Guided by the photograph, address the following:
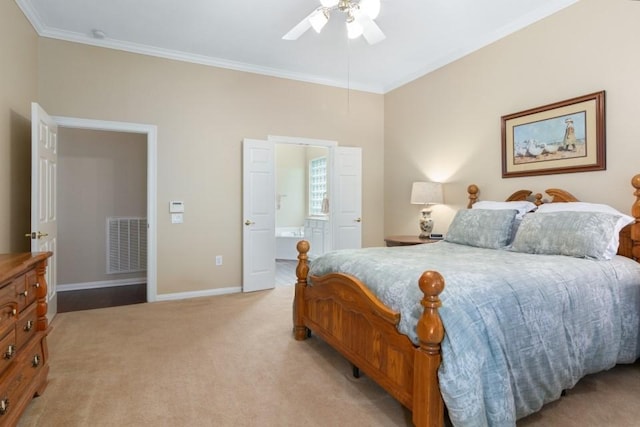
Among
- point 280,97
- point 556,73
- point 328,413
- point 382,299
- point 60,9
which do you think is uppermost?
point 60,9

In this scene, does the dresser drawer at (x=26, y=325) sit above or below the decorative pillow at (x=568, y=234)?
below

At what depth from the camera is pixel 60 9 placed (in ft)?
10.8

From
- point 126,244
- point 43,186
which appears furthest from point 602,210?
point 126,244

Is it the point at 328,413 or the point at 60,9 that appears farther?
the point at 60,9

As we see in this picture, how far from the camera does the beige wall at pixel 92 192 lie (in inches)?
187

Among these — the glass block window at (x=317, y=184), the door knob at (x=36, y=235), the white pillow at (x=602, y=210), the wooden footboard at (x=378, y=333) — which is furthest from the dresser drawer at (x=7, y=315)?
the glass block window at (x=317, y=184)

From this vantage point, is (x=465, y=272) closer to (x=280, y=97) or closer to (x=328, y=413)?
(x=328, y=413)

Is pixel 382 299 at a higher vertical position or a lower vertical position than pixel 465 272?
lower

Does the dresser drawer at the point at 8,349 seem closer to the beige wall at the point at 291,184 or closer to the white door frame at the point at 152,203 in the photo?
the white door frame at the point at 152,203

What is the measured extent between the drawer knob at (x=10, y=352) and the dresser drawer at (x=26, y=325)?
73 millimetres

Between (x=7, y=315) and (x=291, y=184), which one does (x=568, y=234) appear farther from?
(x=291, y=184)

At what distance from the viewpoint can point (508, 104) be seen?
12.0ft

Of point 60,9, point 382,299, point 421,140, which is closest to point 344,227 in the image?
point 421,140

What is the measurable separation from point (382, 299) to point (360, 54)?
331 cm
